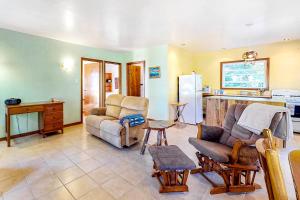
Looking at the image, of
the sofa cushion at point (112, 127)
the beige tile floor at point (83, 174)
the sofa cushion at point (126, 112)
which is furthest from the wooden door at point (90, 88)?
the sofa cushion at point (112, 127)

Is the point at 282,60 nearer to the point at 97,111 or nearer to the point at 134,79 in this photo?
the point at 134,79

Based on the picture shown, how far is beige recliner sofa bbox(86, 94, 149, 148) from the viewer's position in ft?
10.4

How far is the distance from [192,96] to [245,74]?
200 centimetres

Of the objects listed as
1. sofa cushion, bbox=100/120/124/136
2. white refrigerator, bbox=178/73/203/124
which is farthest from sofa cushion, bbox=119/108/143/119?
white refrigerator, bbox=178/73/203/124

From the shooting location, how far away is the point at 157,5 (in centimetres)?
266

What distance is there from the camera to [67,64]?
189 inches

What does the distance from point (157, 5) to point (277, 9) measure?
6.58 ft

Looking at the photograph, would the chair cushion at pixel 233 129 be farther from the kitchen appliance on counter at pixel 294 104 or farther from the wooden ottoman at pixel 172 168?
the kitchen appliance on counter at pixel 294 104

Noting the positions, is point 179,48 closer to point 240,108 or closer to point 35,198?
point 240,108

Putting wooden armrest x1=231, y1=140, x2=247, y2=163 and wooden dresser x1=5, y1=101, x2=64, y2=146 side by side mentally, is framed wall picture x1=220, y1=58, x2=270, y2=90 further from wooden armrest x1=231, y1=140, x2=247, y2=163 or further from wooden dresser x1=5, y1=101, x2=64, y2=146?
wooden dresser x1=5, y1=101, x2=64, y2=146

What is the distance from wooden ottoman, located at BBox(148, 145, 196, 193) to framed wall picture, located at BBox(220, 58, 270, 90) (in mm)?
4628

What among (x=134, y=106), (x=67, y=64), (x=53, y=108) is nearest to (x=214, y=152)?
(x=134, y=106)

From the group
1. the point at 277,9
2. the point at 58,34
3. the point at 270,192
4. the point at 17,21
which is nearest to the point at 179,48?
the point at 277,9

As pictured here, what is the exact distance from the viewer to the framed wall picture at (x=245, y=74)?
528 centimetres
